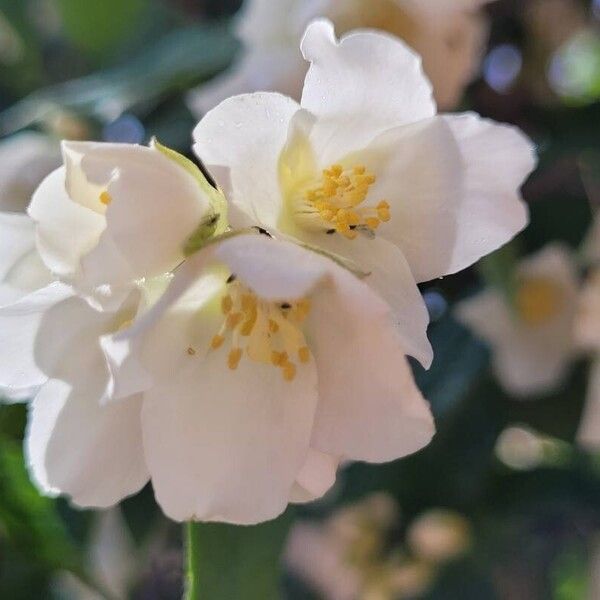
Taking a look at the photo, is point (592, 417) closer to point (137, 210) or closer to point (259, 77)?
point (259, 77)

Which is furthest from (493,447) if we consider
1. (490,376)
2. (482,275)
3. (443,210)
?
(443,210)

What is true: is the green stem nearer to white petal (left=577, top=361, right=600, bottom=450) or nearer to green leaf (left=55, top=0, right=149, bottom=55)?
white petal (left=577, top=361, right=600, bottom=450)

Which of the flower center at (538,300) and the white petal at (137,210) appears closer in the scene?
the white petal at (137,210)

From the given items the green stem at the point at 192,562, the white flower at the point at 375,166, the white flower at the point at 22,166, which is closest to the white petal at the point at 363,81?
the white flower at the point at 375,166

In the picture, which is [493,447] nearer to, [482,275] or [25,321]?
[482,275]

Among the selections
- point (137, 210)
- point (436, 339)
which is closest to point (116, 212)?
point (137, 210)

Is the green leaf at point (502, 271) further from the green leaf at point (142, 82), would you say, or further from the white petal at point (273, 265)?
the white petal at point (273, 265)
